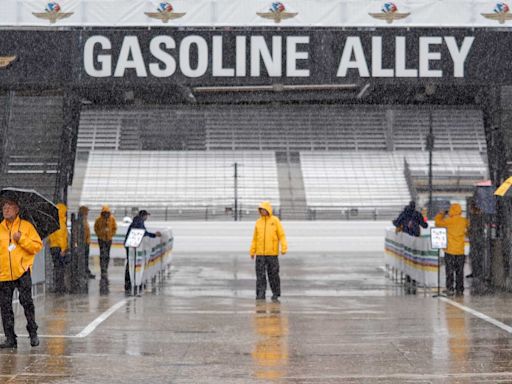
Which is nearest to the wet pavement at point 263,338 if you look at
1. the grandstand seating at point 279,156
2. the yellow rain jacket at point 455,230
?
the yellow rain jacket at point 455,230

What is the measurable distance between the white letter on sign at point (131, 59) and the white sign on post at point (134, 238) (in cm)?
286

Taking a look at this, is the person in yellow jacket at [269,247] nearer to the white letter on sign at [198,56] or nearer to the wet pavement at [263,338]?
the wet pavement at [263,338]

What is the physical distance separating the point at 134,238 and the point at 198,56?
353 cm

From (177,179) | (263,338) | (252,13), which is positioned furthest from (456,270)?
(177,179)

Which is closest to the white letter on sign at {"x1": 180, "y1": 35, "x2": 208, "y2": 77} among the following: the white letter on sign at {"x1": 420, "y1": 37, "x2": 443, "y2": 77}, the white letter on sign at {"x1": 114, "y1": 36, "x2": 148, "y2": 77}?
the white letter on sign at {"x1": 114, "y1": 36, "x2": 148, "y2": 77}

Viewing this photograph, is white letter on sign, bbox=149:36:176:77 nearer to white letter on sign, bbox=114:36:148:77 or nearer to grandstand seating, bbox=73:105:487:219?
white letter on sign, bbox=114:36:148:77

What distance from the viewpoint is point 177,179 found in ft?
201

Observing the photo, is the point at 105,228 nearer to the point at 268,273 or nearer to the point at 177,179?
the point at 268,273

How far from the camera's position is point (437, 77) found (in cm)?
2111

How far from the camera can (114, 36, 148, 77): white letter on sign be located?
21078 millimetres

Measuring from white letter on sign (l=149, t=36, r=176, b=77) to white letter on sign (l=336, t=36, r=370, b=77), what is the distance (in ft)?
10.1

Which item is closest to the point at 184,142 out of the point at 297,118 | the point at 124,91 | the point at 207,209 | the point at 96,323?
the point at 297,118

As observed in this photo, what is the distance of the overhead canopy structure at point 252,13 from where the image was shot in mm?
21172

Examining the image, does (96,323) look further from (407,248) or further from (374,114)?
(374,114)
